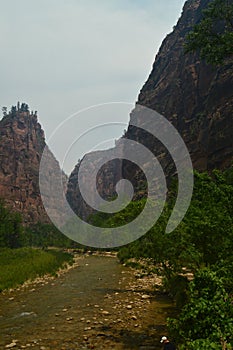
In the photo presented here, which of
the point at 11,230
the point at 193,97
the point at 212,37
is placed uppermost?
the point at 193,97

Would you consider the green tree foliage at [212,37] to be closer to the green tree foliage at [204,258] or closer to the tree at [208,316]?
the green tree foliage at [204,258]

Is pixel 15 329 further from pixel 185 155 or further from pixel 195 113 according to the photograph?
pixel 195 113

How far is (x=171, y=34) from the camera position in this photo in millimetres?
100750

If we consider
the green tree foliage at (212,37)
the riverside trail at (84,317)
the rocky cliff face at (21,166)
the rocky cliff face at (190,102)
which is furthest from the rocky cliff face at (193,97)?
the rocky cliff face at (21,166)

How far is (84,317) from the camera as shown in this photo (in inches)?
594

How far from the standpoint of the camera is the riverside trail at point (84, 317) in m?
11.7

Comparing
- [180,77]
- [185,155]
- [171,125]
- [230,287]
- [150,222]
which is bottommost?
[230,287]

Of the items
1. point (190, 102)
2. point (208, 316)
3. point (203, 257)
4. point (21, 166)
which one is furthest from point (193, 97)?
point (21, 166)

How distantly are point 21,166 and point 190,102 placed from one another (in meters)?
99.8

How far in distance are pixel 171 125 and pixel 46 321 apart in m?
61.6

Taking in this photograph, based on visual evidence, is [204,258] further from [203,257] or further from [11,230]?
[11,230]

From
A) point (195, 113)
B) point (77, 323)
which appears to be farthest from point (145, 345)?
point (195, 113)

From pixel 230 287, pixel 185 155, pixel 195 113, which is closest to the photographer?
pixel 230 287

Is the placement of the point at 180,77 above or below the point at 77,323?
above
